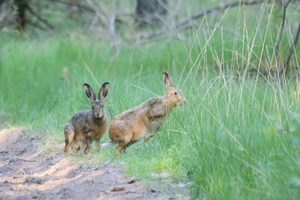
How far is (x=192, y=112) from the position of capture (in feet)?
18.0

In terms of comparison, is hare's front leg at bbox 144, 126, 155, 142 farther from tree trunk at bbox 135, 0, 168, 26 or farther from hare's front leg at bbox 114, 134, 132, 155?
tree trunk at bbox 135, 0, 168, 26

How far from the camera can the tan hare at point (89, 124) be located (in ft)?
19.2

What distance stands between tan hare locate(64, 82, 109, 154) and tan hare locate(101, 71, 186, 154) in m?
0.27

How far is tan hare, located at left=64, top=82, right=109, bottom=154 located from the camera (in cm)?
585

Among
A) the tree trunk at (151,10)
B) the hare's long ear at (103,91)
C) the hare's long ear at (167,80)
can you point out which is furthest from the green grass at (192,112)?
the tree trunk at (151,10)

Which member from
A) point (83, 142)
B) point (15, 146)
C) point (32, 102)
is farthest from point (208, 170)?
point (32, 102)

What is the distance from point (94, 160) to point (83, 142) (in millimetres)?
849

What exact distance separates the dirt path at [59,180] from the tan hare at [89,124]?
0.35 meters

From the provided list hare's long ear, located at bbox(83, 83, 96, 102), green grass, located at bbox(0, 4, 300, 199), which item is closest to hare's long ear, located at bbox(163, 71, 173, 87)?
green grass, located at bbox(0, 4, 300, 199)

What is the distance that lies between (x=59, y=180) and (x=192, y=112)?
1.89m

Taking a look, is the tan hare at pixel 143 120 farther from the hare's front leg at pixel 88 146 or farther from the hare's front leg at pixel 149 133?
the hare's front leg at pixel 88 146

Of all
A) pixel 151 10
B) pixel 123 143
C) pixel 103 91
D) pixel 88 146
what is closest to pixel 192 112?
pixel 123 143

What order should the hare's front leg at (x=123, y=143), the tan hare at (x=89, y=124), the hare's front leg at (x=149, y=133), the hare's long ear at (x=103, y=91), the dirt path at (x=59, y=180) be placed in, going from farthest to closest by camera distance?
the hare's long ear at (x=103, y=91) → the tan hare at (x=89, y=124) → the hare's front leg at (x=149, y=133) → the hare's front leg at (x=123, y=143) → the dirt path at (x=59, y=180)

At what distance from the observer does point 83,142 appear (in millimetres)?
6344
